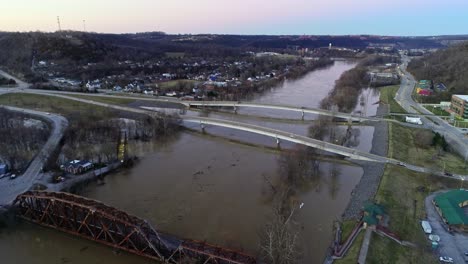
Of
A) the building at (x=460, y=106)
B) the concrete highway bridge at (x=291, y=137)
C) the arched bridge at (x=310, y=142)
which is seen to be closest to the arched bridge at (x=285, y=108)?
the concrete highway bridge at (x=291, y=137)

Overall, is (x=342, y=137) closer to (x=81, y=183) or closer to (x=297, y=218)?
(x=297, y=218)

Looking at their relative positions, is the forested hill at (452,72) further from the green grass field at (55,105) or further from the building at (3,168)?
the building at (3,168)

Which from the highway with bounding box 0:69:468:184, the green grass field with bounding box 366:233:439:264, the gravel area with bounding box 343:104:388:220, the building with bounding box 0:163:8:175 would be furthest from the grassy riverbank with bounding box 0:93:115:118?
the green grass field with bounding box 366:233:439:264

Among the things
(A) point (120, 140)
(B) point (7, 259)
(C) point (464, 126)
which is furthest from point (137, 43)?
(B) point (7, 259)

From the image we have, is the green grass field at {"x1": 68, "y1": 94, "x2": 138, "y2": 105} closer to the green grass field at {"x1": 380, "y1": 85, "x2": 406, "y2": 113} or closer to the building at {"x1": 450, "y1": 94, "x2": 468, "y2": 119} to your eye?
the green grass field at {"x1": 380, "y1": 85, "x2": 406, "y2": 113}

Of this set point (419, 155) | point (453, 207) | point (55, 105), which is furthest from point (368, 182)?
point (55, 105)

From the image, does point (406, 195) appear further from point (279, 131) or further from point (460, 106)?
point (460, 106)
